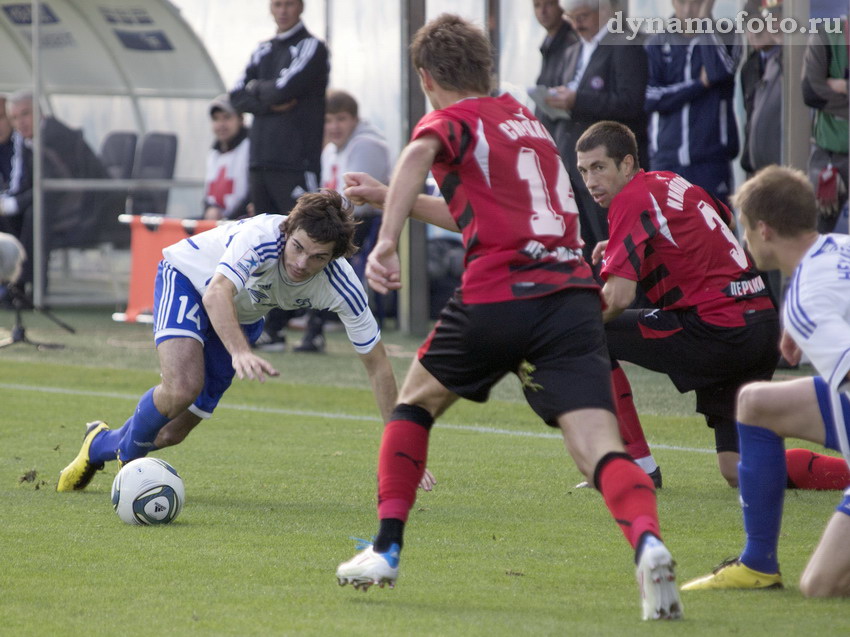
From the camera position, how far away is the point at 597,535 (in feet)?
16.8

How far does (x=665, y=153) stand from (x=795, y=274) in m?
6.48

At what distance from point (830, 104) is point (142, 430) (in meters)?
5.73

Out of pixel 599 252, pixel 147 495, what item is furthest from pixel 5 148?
pixel 147 495

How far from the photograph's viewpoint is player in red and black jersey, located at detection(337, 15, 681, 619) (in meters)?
3.91

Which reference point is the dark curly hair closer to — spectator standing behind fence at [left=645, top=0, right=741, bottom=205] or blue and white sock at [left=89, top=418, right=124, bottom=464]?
blue and white sock at [left=89, top=418, right=124, bottom=464]

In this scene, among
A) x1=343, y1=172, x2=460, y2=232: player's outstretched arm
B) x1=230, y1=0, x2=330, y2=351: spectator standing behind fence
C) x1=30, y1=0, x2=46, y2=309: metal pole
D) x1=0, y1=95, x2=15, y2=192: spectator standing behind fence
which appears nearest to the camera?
x1=343, y1=172, x2=460, y2=232: player's outstretched arm

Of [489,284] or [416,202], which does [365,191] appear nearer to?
[416,202]

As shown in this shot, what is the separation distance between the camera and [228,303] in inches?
213

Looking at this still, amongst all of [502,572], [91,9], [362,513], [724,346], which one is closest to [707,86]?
[724,346]

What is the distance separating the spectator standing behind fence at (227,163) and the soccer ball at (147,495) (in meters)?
8.58

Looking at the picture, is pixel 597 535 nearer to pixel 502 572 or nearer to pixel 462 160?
pixel 502 572

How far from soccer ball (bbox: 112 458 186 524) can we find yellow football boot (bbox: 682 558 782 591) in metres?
2.08

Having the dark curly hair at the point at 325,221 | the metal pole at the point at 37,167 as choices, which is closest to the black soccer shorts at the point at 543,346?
the dark curly hair at the point at 325,221

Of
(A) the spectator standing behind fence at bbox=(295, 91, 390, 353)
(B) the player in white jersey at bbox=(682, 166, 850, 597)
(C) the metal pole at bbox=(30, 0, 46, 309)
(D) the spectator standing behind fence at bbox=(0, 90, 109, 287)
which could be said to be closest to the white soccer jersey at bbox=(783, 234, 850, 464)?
(B) the player in white jersey at bbox=(682, 166, 850, 597)
